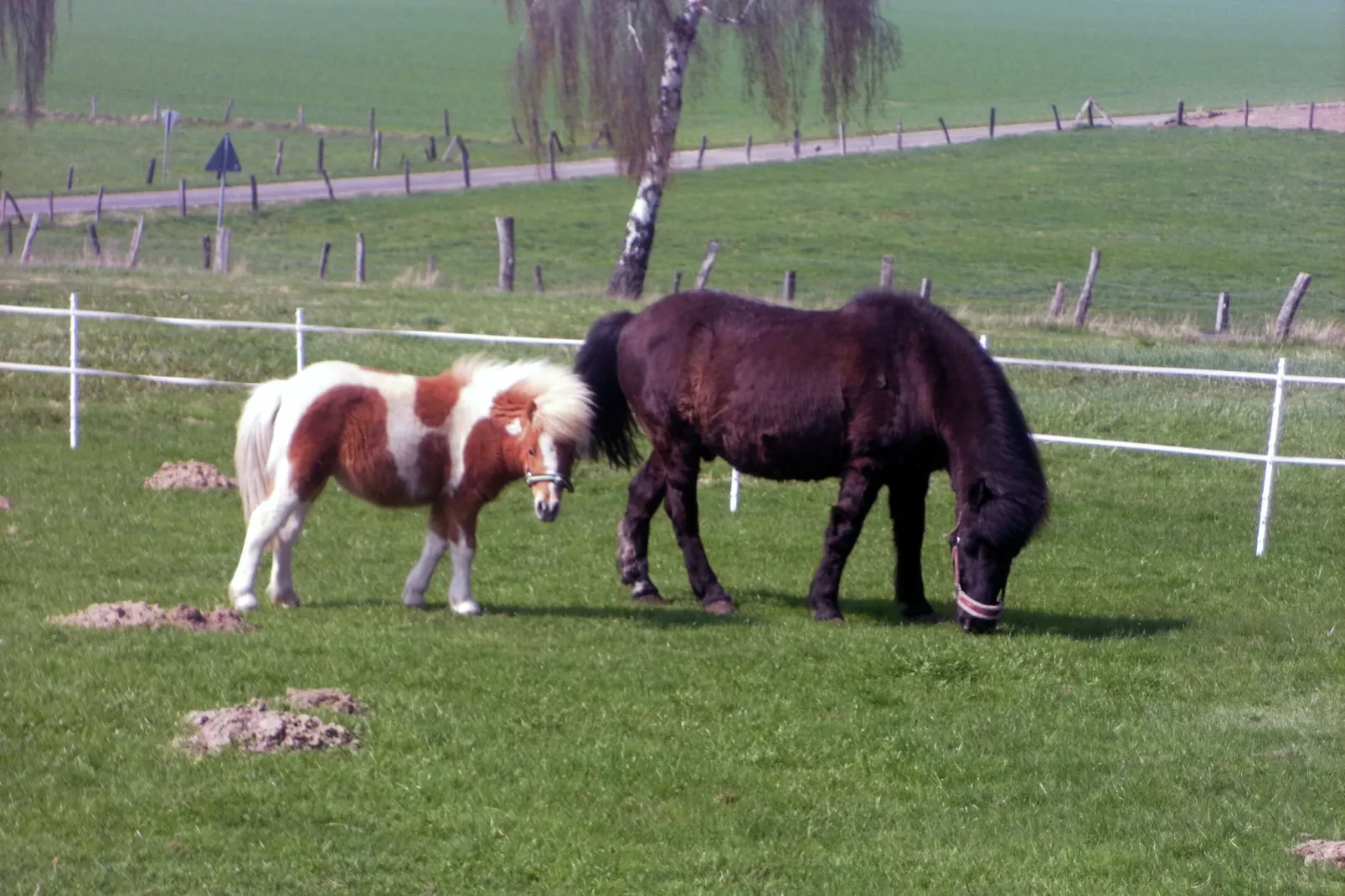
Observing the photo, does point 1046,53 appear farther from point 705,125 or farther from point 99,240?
point 99,240

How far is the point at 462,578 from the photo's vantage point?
26.9ft

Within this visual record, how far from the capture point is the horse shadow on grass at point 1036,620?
28.6 feet

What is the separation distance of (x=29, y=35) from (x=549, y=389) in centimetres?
318

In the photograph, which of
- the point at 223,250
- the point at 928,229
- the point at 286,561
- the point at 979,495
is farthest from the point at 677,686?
the point at 928,229

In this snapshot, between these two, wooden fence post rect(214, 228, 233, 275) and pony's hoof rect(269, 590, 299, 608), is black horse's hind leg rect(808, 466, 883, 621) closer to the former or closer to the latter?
pony's hoof rect(269, 590, 299, 608)

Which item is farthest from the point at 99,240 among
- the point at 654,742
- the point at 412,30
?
the point at 412,30

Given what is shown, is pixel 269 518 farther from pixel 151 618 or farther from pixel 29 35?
pixel 29 35

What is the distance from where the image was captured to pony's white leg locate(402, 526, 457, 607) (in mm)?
8180

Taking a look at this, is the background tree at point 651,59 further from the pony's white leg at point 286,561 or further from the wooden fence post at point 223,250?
the pony's white leg at point 286,561

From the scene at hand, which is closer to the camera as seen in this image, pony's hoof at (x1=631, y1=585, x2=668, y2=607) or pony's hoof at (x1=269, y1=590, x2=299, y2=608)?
pony's hoof at (x1=269, y1=590, x2=299, y2=608)

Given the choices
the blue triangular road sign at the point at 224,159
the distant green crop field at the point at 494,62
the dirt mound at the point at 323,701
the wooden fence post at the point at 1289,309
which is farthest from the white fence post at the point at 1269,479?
the distant green crop field at the point at 494,62

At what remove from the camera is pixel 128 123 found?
60.6m

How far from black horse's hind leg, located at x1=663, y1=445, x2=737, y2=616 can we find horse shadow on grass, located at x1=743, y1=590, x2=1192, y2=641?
0.43 m

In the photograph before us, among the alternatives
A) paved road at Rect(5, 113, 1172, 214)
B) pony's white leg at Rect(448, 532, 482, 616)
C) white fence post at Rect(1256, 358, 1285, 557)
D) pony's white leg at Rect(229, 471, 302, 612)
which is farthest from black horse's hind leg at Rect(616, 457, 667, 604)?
paved road at Rect(5, 113, 1172, 214)
